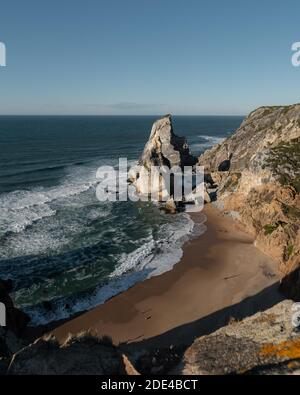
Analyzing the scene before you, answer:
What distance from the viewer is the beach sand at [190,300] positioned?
75.7 ft

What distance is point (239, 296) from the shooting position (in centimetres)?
2631


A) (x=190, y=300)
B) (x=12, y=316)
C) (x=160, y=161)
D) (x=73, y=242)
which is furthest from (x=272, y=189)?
(x=12, y=316)

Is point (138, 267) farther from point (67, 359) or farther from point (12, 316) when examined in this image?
point (67, 359)

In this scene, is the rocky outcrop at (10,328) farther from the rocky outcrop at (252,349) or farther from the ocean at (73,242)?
the rocky outcrop at (252,349)

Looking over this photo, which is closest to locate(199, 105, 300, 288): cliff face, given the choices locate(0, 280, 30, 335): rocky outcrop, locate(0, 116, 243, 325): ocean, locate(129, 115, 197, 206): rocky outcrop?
locate(0, 116, 243, 325): ocean

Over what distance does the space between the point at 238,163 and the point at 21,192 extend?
3219 cm

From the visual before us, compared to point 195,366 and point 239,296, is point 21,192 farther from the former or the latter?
point 195,366

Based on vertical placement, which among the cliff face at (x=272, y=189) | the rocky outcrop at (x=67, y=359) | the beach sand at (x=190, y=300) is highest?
the cliff face at (x=272, y=189)

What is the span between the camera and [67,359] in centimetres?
1302

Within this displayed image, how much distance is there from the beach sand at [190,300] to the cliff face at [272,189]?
1.87 meters

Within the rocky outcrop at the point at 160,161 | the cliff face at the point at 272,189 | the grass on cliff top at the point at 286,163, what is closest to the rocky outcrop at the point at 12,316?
the cliff face at the point at 272,189

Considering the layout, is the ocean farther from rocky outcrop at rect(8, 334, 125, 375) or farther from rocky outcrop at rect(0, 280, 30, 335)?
rocky outcrop at rect(8, 334, 125, 375)

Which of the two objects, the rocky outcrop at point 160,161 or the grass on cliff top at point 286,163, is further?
the rocky outcrop at point 160,161

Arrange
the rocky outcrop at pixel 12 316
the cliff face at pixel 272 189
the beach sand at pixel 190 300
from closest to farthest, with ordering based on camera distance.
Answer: the rocky outcrop at pixel 12 316
the beach sand at pixel 190 300
the cliff face at pixel 272 189
